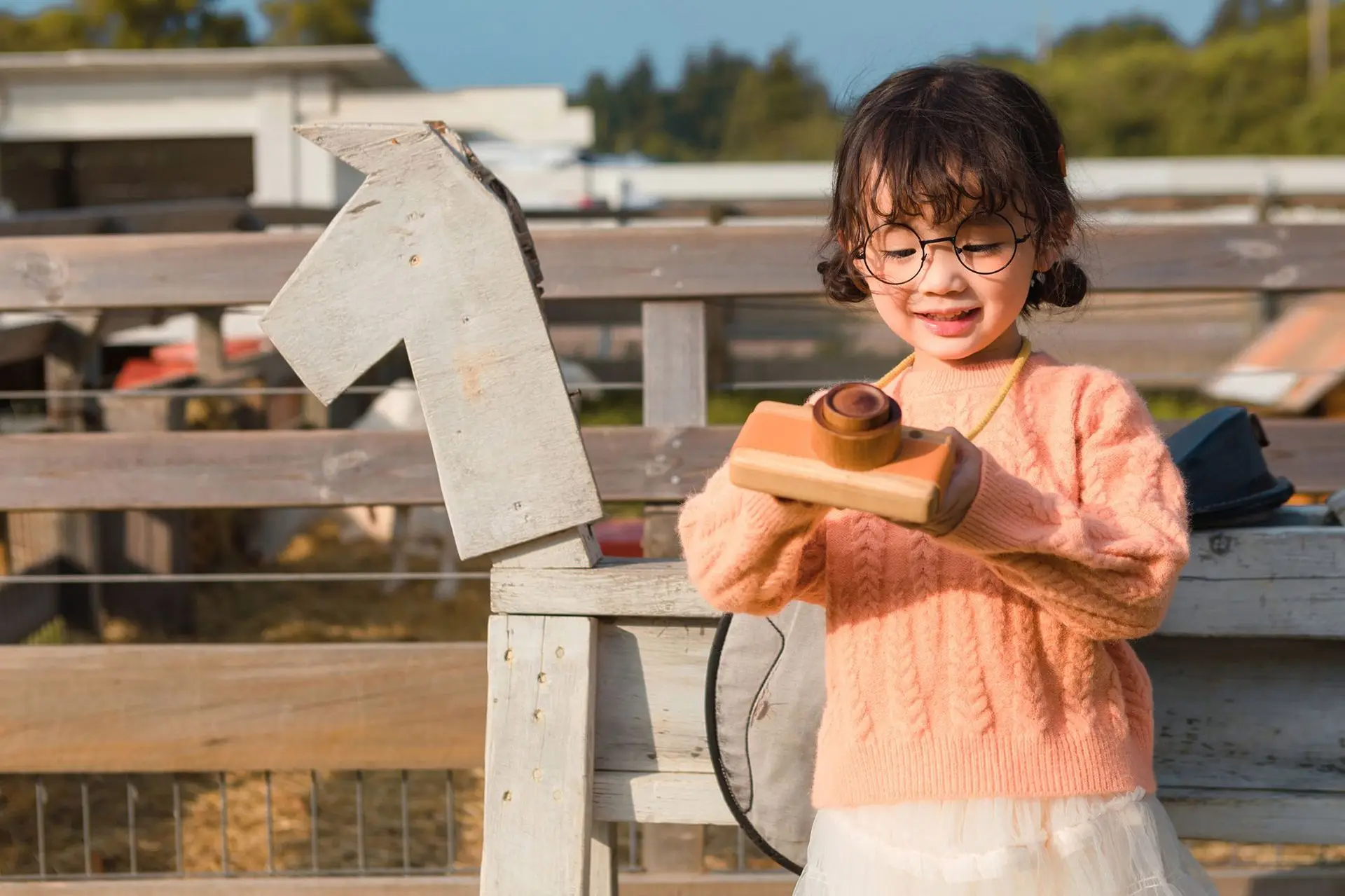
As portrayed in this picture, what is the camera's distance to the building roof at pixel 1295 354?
577 centimetres

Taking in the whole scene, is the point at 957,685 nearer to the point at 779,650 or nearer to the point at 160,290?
the point at 779,650

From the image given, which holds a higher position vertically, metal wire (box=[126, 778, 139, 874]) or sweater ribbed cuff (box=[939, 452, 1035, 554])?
sweater ribbed cuff (box=[939, 452, 1035, 554])

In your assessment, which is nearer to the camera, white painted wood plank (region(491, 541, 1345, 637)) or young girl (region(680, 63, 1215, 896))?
young girl (region(680, 63, 1215, 896))

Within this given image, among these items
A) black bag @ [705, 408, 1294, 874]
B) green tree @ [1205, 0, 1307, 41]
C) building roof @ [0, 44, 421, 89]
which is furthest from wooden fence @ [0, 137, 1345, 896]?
green tree @ [1205, 0, 1307, 41]

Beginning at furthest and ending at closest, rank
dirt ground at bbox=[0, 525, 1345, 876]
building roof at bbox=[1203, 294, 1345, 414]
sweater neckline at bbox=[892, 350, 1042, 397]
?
building roof at bbox=[1203, 294, 1345, 414]
dirt ground at bbox=[0, 525, 1345, 876]
sweater neckline at bbox=[892, 350, 1042, 397]

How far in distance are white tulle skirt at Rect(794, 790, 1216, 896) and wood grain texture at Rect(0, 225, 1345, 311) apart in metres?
1.35

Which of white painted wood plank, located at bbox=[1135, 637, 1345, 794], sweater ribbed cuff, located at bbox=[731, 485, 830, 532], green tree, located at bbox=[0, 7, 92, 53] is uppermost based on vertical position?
green tree, located at bbox=[0, 7, 92, 53]

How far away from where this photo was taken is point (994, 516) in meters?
1.26

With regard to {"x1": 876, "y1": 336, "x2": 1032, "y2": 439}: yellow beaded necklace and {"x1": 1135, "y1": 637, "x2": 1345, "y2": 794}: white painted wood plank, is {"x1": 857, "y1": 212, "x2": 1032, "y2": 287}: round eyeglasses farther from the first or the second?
{"x1": 1135, "y1": 637, "x2": 1345, "y2": 794}: white painted wood plank

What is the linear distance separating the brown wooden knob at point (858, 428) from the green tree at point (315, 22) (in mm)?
48265

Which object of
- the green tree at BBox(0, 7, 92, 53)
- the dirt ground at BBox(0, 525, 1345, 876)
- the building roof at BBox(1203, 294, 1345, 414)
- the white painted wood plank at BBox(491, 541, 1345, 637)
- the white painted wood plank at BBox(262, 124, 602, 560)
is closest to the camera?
the white painted wood plank at BBox(262, 124, 602, 560)

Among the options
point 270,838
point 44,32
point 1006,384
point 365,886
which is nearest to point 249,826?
point 270,838

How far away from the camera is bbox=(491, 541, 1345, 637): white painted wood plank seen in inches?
70.4

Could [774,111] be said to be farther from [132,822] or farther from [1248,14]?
[132,822]
